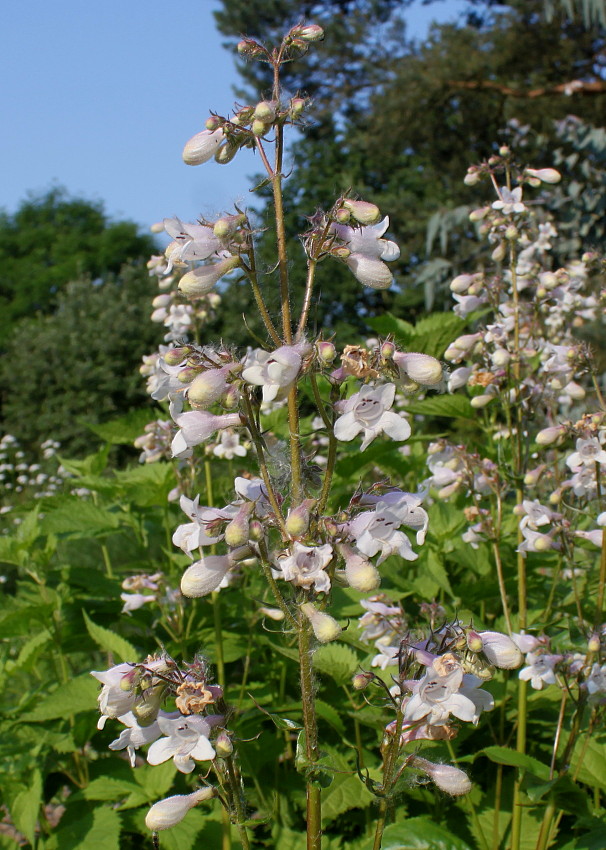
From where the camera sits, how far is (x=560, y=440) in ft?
9.68

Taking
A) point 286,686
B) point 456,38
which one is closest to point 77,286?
point 456,38

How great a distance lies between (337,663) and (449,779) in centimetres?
83

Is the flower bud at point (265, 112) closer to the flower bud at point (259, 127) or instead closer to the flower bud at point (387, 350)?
the flower bud at point (259, 127)

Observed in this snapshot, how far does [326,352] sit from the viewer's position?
1521mm

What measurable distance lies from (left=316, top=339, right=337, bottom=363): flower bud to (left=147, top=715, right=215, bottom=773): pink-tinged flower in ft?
2.59

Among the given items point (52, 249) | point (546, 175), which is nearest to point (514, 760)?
point (546, 175)

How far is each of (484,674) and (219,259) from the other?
1.09 meters

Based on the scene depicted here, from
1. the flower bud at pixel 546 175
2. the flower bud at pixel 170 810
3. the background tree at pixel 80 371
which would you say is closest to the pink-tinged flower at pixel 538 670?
the flower bud at pixel 170 810

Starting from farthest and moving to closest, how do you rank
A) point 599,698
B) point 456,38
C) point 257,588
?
point 456,38 → point 257,588 → point 599,698

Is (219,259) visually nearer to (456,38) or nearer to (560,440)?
(560,440)

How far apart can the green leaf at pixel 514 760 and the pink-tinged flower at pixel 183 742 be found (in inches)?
34.1

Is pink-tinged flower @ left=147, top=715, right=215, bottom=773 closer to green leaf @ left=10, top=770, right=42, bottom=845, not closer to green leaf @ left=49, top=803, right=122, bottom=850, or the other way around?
green leaf @ left=49, top=803, right=122, bottom=850

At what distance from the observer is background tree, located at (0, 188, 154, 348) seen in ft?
130

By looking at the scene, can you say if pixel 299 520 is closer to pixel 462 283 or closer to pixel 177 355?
pixel 177 355
